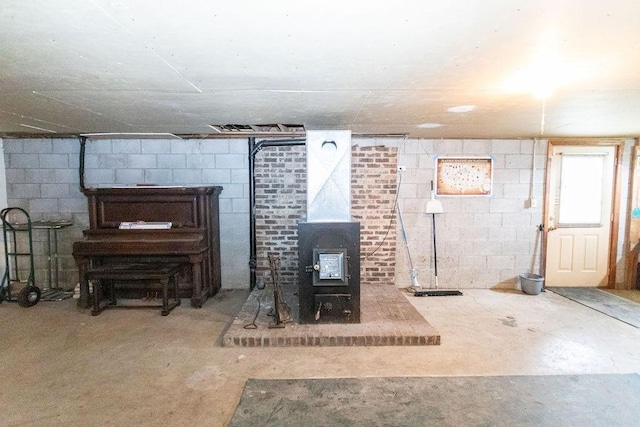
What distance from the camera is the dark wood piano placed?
4.07 metres

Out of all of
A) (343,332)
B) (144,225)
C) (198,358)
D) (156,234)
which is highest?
(144,225)

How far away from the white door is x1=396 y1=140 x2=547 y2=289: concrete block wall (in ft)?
0.80

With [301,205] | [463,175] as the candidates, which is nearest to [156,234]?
[301,205]

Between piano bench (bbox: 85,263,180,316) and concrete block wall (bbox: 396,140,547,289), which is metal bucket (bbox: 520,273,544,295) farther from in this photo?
piano bench (bbox: 85,263,180,316)

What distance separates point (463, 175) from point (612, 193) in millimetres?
2208

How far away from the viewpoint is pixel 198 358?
115 inches

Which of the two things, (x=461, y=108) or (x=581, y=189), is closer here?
(x=461, y=108)


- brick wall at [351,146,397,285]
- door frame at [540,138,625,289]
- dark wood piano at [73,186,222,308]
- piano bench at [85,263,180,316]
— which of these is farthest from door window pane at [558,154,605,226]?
piano bench at [85,263,180,316]

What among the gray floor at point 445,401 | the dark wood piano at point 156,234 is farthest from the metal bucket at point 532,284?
the dark wood piano at point 156,234

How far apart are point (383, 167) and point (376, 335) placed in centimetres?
243

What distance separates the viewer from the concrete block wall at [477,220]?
4844 mm

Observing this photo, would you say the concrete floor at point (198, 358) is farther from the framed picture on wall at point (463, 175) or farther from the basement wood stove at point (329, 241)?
the framed picture on wall at point (463, 175)

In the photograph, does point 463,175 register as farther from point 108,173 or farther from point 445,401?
point 108,173

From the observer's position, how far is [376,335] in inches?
123
